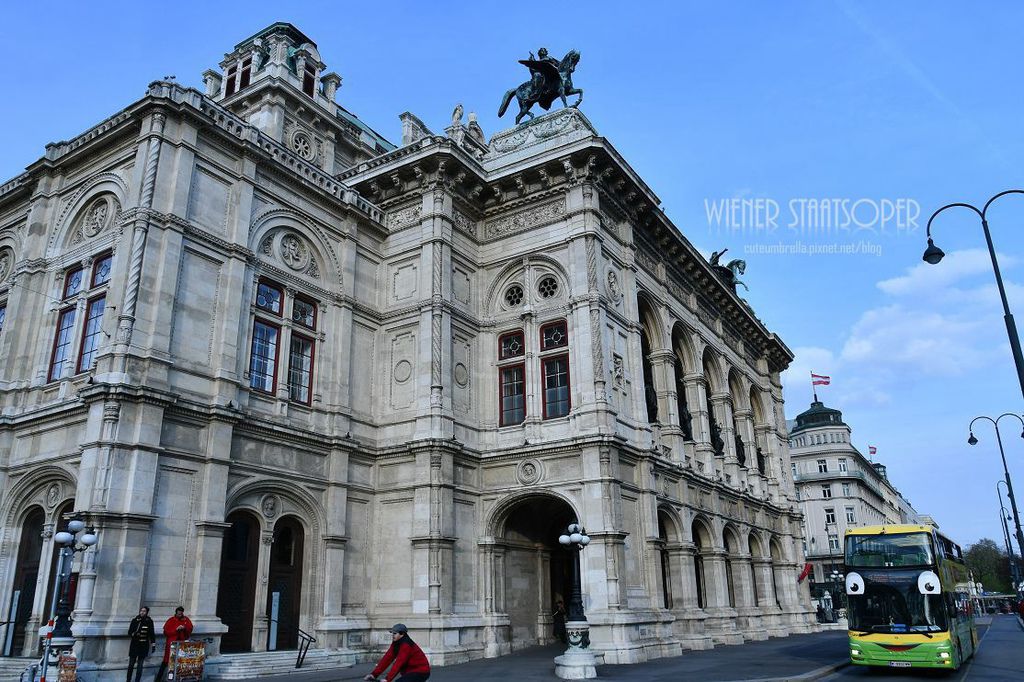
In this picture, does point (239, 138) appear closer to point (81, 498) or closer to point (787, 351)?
point (81, 498)

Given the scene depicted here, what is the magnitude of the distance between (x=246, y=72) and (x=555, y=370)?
21351 millimetres

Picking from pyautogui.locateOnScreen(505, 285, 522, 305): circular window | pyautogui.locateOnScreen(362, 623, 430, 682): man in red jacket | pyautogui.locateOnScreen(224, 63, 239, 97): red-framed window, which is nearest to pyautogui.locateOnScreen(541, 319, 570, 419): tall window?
pyautogui.locateOnScreen(505, 285, 522, 305): circular window

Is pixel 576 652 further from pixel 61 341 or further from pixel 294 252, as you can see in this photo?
pixel 61 341

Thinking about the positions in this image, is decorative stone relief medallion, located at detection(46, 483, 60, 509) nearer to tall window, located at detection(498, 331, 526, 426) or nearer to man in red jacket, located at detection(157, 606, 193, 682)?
man in red jacket, located at detection(157, 606, 193, 682)

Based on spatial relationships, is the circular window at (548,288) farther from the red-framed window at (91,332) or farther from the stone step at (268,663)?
the red-framed window at (91,332)

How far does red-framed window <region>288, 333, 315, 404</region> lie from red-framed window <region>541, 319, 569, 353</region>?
787 cm

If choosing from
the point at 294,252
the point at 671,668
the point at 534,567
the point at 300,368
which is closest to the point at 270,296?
the point at 294,252

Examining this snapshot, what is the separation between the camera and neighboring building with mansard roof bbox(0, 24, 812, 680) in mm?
19453

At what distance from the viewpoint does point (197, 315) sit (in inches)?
838

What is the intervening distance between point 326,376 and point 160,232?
6832mm

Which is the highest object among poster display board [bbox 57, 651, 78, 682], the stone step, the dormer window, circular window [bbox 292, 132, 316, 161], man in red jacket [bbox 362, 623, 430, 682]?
the dormer window

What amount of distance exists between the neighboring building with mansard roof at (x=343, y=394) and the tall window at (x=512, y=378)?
11 centimetres

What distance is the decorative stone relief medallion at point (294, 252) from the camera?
25.0m

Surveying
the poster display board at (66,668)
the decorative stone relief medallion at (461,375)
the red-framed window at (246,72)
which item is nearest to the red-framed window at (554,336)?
the decorative stone relief medallion at (461,375)
